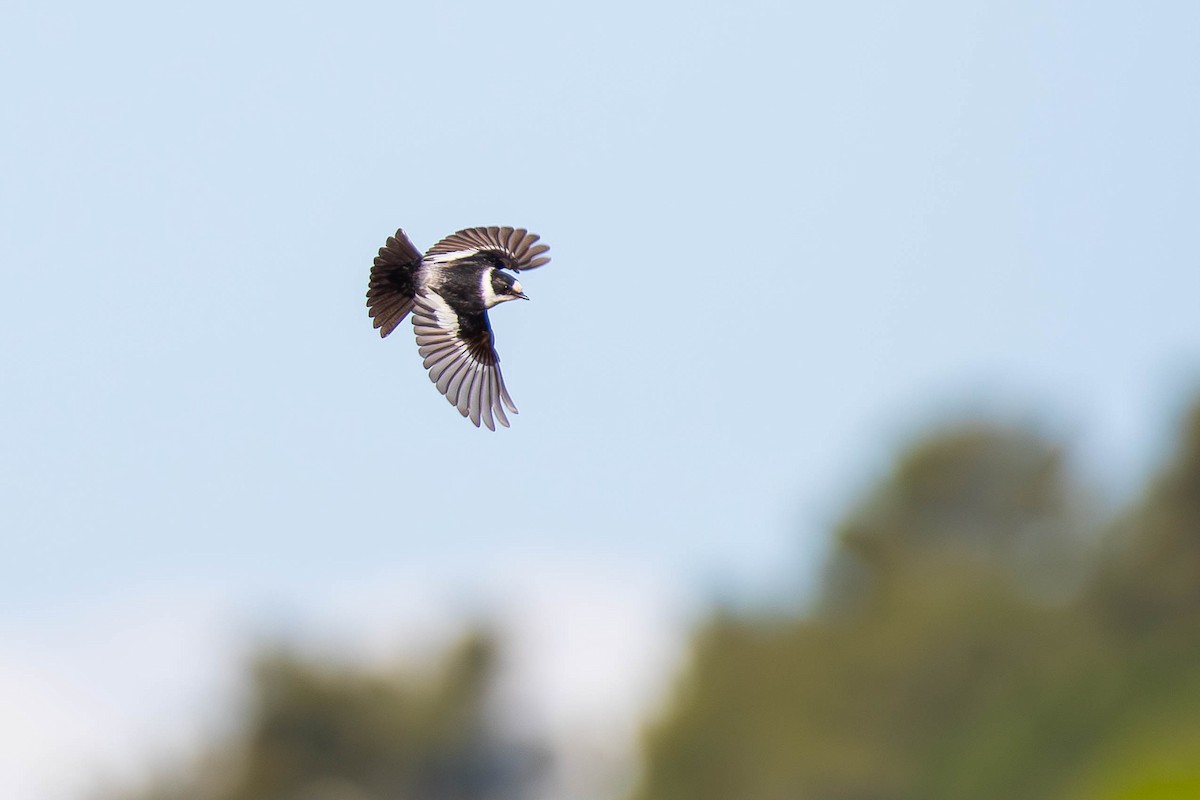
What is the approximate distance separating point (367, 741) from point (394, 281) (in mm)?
43006

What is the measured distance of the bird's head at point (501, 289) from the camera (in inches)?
343

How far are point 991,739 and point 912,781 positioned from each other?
394 cm

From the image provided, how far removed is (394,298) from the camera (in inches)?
358

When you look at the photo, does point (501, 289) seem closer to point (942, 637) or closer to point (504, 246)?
point (504, 246)

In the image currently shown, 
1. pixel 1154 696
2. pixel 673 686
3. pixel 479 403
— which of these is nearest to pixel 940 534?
pixel 673 686

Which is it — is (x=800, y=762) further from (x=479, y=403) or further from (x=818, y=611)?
(x=479, y=403)

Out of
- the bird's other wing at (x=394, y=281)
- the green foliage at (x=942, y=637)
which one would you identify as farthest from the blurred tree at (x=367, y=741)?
the bird's other wing at (x=394, y=281)

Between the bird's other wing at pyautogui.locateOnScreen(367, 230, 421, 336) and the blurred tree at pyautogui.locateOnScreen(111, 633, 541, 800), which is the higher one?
the blurred tree at pyautogui.locateOnScreen(111, 633, 541, 800)

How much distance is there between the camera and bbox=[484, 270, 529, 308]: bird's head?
8.71 metres

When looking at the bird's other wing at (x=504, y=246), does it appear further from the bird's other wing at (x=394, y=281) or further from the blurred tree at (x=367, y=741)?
the blurred tree at (x=367, y=741)

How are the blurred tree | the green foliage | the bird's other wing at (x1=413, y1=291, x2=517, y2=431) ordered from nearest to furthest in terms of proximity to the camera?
the bird's other wing at (x1=413, y1=291, x2=517, y2=431) → the green foliage → the blurred tree

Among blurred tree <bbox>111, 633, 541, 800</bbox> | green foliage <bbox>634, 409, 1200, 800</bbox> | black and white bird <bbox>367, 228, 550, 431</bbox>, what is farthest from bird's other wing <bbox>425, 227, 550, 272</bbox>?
blurred tree <bbox>111, 633, 541, 800</bbox>

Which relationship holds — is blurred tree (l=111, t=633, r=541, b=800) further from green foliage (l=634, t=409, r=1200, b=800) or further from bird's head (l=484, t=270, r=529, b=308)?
bird's head (l=484, t=270, r=529, b=308)

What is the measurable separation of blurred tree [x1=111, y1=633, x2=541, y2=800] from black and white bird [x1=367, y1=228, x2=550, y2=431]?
127 ft
